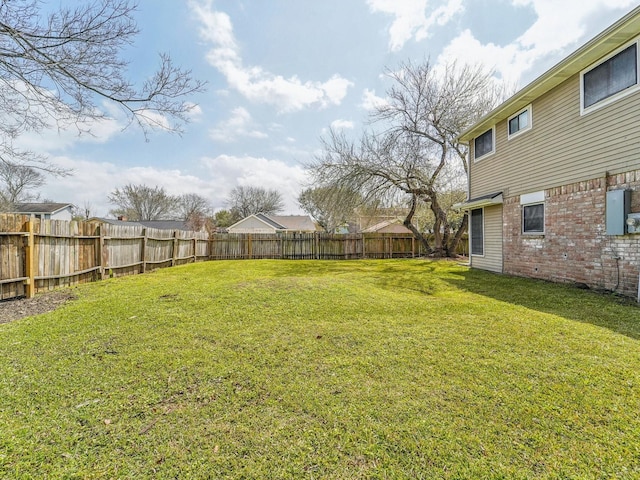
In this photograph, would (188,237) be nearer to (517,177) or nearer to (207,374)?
(207,374)

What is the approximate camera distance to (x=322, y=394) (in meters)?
2.25

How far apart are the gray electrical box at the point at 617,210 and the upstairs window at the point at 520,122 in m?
3.09

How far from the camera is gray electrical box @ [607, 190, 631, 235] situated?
16.7 feet

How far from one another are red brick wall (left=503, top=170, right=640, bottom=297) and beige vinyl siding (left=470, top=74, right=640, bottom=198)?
29 cm

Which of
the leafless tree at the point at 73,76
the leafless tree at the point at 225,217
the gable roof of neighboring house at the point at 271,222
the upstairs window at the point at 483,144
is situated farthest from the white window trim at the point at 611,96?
the leafless tree at the point at 225,217

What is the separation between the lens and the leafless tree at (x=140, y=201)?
125 ft

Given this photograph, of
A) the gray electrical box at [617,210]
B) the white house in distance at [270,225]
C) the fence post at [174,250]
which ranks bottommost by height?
the fence post at [174,250]

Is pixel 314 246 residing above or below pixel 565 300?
above

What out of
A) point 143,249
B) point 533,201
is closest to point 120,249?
point 143,249

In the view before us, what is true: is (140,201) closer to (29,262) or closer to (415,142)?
(415,142)

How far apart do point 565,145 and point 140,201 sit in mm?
43926

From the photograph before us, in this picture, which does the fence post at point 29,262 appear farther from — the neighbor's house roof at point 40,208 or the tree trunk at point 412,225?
the neighbor's house roof at point 40,208

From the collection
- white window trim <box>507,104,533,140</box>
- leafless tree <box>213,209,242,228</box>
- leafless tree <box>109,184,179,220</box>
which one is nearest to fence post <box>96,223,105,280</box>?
white window trim <box>507,104,533,140</box>

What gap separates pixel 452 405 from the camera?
2.08 meters
